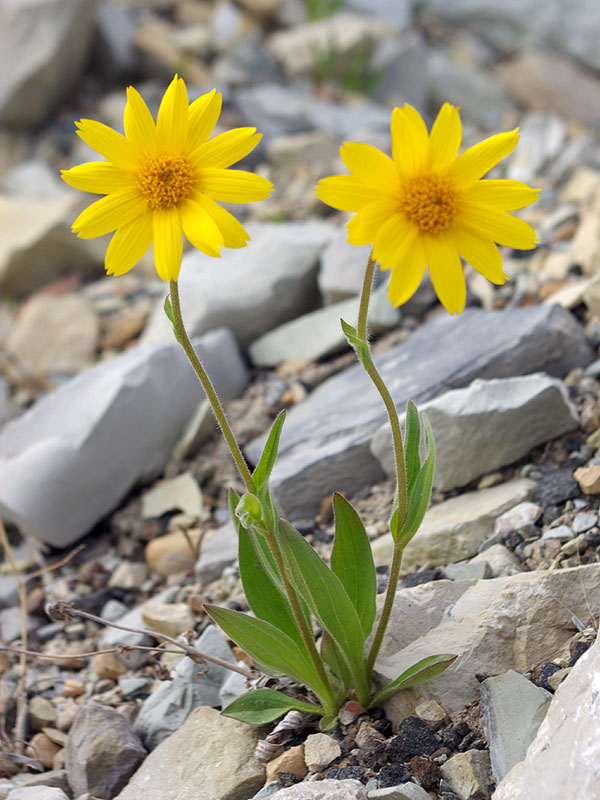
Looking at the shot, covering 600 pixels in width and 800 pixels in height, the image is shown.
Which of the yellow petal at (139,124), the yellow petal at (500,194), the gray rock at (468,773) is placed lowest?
the gray rock at (468,773)

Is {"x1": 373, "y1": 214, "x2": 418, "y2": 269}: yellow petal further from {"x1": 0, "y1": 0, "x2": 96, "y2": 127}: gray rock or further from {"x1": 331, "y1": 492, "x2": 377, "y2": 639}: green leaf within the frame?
{"x1": 0, "y1": 0, "x2": 96, "y2": 127}: gray rock

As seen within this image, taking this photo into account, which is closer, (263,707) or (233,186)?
(233,186)

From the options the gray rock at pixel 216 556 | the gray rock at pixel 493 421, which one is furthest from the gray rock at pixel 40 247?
the gray rock at pixel 493 421

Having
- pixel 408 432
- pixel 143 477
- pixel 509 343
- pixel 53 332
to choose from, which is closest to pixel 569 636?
pixel 408 432

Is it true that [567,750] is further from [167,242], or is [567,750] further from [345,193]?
[167,242]

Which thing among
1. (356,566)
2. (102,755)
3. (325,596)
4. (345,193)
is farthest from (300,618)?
(345,193)

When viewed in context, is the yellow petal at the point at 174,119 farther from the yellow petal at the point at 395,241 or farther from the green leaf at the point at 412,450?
the green leaf at the point at 412,450
